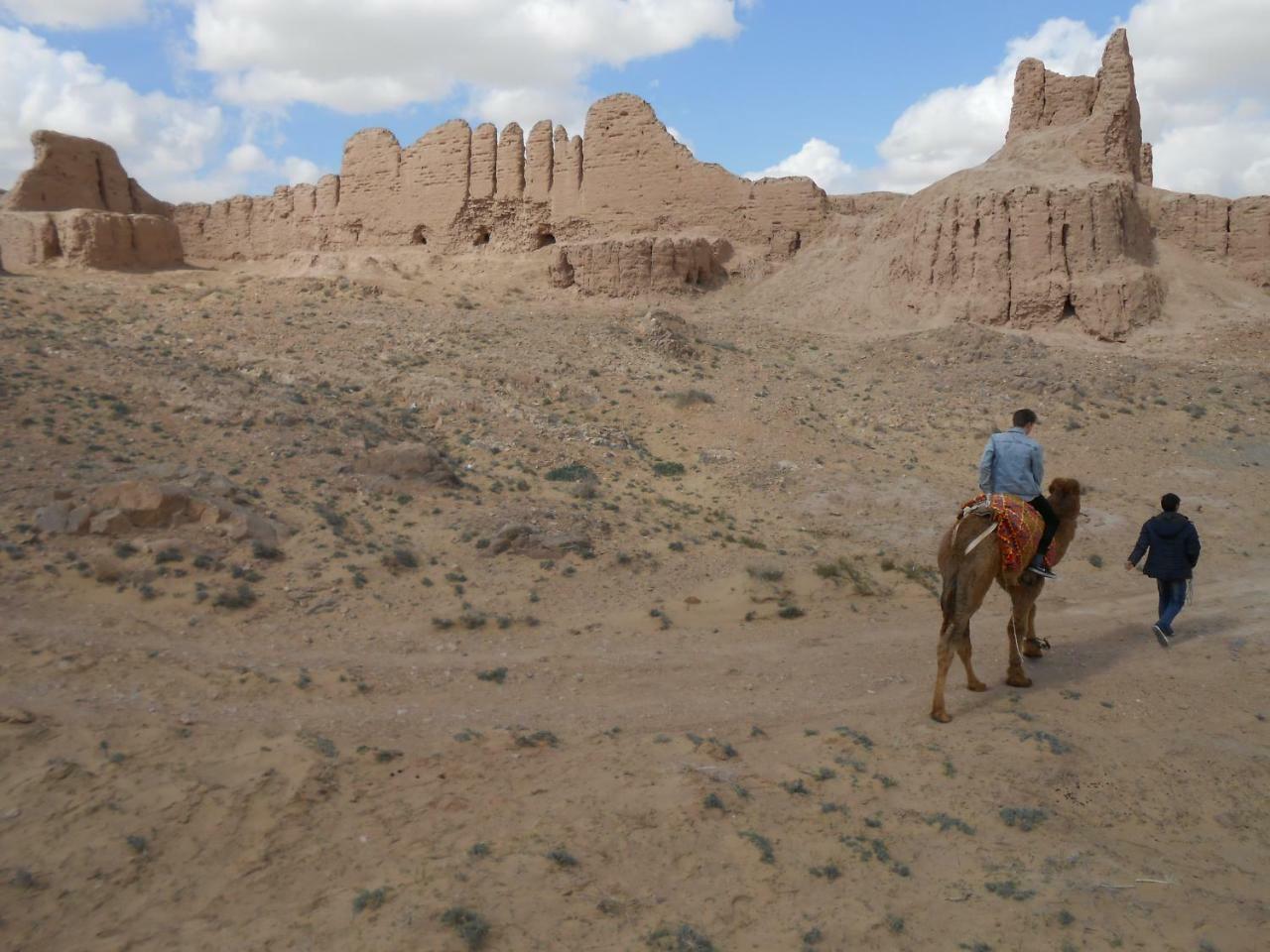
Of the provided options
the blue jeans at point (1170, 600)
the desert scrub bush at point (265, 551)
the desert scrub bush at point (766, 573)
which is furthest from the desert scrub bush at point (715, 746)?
the desert scrub bush at point (265, 551)

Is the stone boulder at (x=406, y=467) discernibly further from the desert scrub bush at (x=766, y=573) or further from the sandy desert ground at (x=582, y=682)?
the desert scrub bush at (x=766, y=573)

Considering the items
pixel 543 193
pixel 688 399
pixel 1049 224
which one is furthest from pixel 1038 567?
pixel 543 193

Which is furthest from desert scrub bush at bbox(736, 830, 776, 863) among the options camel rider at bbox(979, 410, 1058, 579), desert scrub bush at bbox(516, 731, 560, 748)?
camel rider at bbox(979, 410, 1058, 579)

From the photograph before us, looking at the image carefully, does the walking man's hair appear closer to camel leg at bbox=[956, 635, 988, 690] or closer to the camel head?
the camel head

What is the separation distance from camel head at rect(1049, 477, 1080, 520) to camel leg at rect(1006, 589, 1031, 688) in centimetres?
82

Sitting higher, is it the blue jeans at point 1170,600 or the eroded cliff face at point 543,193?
the eroded cliff face at point 543,193

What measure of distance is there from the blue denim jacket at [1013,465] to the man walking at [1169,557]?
1.94m

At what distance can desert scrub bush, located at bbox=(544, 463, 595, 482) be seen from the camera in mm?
13477

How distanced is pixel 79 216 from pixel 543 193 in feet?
42.9

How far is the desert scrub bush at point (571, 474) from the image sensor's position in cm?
1348

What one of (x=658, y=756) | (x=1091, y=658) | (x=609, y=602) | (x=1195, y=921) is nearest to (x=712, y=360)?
(x=609, y=602)

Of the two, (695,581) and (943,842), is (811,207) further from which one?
(943,842)

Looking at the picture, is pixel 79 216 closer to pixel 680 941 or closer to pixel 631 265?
pixel 631 265

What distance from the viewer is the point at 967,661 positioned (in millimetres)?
7117
